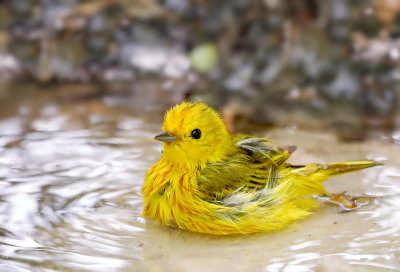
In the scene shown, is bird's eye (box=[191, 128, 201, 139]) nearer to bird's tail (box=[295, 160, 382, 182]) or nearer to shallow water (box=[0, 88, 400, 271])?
shallow water (box=[0, 88, 400, 271])

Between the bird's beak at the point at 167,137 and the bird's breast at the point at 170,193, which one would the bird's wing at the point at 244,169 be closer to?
the bird's breast at the point at 170,193

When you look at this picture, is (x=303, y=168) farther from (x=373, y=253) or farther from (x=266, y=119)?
(x=266, y=119)

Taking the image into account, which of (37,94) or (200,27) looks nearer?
(37,94)

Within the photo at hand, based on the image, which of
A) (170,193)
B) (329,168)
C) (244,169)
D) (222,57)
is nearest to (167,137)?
(170,193)

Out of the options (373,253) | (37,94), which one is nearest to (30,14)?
(37,94)

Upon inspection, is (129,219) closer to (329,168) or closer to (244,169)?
(244,169)

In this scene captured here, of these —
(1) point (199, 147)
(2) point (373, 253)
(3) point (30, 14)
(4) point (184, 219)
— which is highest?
(3) point (30, 14)

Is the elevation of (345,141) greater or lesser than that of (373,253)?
greater

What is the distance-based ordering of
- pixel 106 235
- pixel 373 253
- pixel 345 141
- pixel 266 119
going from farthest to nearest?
1. pixel 266 119
2. pixel 345 141
3. pixel 106 235
4. pixel 373 253
